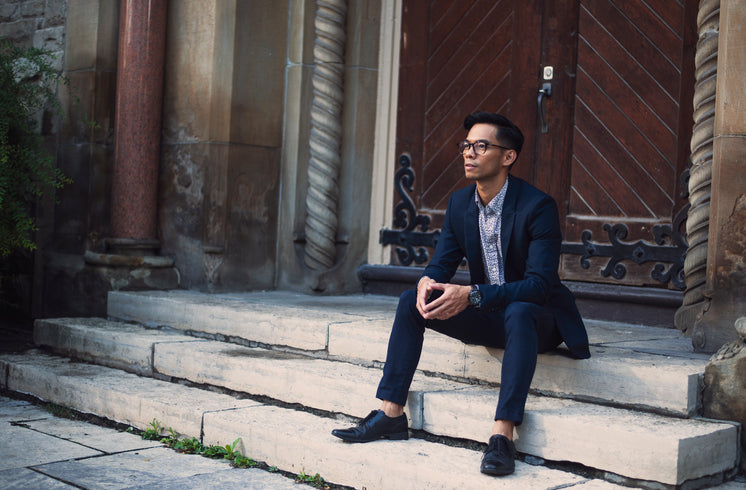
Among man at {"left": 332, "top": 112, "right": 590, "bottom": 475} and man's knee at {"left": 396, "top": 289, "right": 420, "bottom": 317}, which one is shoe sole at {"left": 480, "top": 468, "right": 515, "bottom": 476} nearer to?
man at {"left": 332, "top": 112, "right": 590, "bottom": 475}

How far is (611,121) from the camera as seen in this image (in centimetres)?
496

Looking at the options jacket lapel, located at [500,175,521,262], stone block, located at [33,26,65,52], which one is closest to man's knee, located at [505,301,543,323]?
jacket lapel, located at [500,175,521,262]

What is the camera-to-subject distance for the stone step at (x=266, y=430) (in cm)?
291

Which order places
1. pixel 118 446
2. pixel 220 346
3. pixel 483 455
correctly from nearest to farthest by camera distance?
pixel 483 455
pixel 118 446
pixel 220 346

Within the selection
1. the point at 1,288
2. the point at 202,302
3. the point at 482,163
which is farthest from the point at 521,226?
the point at 1,288

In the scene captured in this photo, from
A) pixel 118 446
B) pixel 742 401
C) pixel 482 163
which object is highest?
pixel 482 163

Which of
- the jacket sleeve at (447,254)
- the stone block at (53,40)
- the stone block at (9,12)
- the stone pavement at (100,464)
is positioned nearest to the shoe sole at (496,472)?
the stone pavement at (100,464)

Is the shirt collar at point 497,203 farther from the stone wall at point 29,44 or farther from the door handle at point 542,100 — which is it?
the stone wall at point 29,44

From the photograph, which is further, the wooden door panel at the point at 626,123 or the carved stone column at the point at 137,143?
the carved stone column at the point at 137,143

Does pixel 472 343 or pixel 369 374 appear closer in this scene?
pixel 472 343

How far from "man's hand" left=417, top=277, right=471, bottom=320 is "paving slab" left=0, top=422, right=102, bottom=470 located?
149 centimetres

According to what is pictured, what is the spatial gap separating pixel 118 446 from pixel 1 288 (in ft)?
12.2

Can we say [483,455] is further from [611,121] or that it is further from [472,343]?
[611,121]

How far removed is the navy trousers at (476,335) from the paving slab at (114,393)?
0.92m
